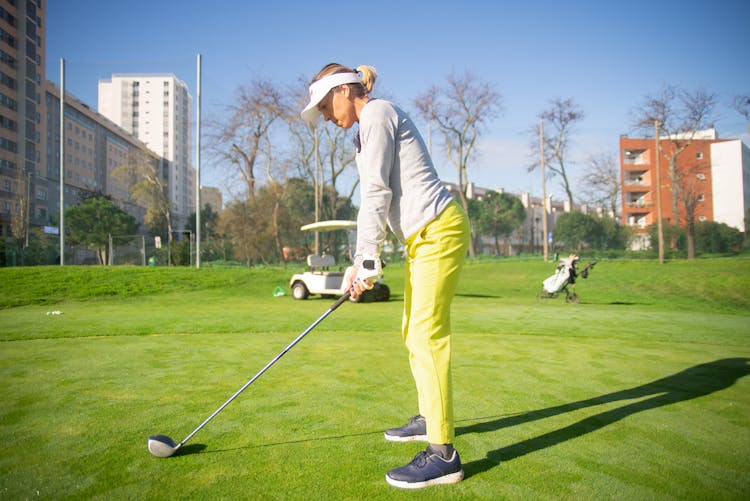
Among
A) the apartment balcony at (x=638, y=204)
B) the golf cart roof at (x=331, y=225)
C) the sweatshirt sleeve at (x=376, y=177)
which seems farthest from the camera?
the apartment balcony at (x=638, y=204)

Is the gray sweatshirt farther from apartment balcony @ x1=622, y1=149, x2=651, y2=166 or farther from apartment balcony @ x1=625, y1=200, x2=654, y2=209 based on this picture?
apartment balcony @ x1=622, y1=149, x2=651, y2=166

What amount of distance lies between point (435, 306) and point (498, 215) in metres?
68.6

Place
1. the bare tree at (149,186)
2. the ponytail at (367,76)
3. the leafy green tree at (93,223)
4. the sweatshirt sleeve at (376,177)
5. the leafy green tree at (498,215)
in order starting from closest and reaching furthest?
1. the sweatshirt sleeve at (376,177)
2. the ponytail at (367,76)
3. the leafy green tree at (93,223)
4. the bare tree at (149,186)
5. the leafy green tree at (498,215)

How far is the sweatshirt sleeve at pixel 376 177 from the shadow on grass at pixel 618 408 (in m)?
1.28

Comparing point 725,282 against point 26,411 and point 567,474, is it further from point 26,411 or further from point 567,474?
point 26,411

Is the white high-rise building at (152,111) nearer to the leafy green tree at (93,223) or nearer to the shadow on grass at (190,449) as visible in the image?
the leafy green tree at (93,223)

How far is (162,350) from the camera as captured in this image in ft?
18.4

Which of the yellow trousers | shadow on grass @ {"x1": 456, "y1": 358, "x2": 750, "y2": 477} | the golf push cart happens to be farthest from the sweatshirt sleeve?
the golf push cart

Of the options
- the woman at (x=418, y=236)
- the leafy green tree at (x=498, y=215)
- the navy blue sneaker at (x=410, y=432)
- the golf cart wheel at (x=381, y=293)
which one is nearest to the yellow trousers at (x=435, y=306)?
the woman at (x=418, y=236)

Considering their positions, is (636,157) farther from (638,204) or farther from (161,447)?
(161,447)

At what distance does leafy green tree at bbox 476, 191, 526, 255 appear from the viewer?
67688mm

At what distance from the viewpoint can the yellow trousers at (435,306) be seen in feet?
8.41

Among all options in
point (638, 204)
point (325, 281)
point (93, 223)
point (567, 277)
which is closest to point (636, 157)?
point (638, 204)

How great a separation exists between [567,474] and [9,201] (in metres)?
57.2
